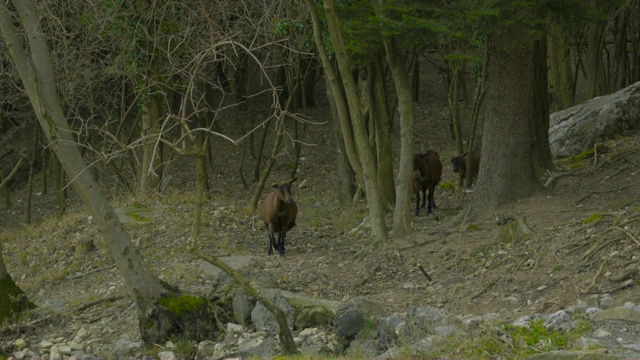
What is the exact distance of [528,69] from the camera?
13172 mm

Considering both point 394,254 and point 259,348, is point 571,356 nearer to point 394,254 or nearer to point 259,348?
point 259,348

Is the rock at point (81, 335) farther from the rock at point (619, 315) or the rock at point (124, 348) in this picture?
the rock at point (619, 315)

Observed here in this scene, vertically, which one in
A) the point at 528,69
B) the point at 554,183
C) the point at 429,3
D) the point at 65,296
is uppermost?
the point at 429,3

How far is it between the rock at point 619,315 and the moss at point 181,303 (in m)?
5.17

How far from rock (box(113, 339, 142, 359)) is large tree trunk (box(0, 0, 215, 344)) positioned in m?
0.15

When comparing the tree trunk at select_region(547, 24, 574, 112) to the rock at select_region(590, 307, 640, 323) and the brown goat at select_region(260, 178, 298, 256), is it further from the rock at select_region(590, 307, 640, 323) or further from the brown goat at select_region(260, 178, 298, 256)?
the rock at select_region(590, 307, 640, 323)

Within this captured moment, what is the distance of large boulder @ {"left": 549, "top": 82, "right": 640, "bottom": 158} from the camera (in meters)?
17.2

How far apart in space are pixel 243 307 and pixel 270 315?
0.53 m

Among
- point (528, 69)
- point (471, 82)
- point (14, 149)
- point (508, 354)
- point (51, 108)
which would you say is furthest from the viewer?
point (471, 82)

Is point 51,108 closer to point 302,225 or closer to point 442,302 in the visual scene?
point 442,302

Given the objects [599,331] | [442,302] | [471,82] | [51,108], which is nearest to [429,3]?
[442,302]

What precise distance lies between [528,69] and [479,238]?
2.83m

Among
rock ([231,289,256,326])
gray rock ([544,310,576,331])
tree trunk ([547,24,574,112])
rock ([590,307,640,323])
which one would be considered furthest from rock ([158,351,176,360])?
tree trunk ([547,24,574,112])

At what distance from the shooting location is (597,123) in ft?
57.0
